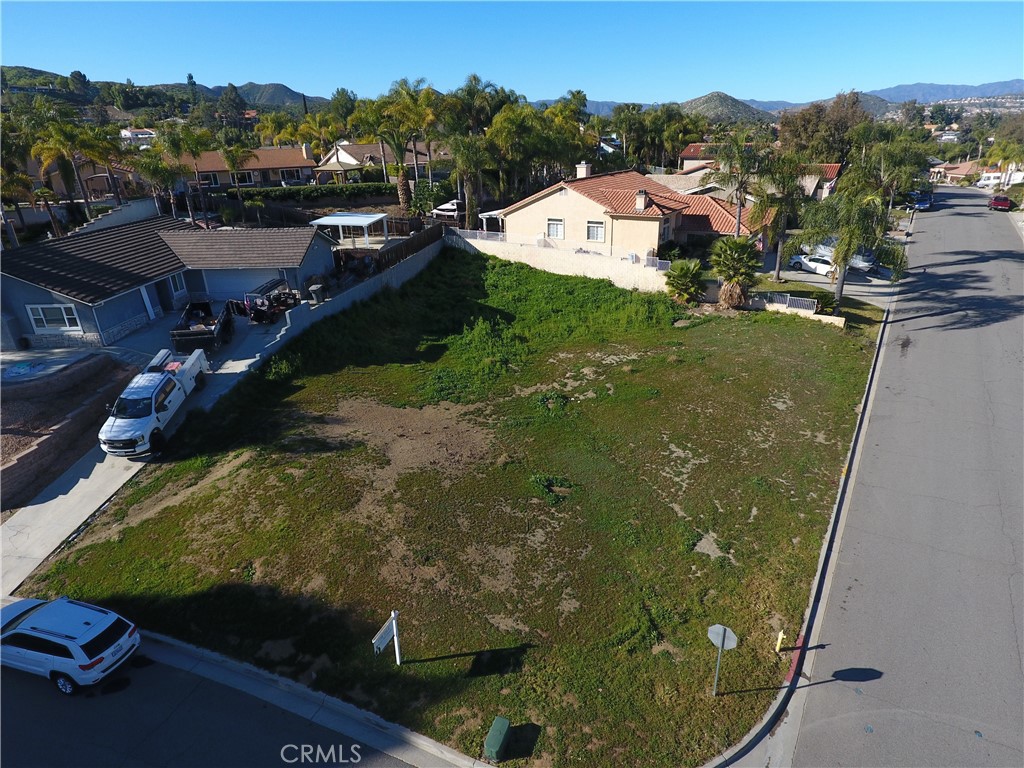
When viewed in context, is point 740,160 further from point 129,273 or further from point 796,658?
point 129,273

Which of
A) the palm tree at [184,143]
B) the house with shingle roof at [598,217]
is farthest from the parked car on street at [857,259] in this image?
the palm tree at [184,143]

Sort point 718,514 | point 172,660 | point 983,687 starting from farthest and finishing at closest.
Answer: point 718,514 → point 172,660 → point 983,687

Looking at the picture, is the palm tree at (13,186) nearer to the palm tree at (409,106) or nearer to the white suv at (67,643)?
the palm tree at (409,106)

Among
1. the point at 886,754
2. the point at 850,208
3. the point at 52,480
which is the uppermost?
the point at 850,208

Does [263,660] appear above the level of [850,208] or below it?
below

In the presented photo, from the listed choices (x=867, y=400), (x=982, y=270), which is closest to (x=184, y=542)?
(x=867, y=400)

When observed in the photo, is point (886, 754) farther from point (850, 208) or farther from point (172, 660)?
point (850, 208)

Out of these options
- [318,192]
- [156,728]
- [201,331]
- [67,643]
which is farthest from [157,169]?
[156,728]
